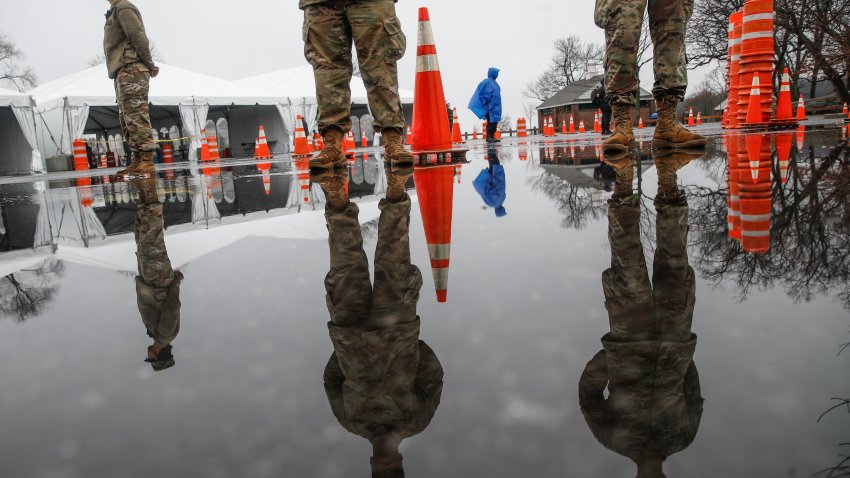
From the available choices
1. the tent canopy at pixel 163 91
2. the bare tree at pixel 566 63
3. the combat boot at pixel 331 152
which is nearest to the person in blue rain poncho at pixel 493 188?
the combat boot at pixel 331 152

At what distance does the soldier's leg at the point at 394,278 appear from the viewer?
1.15 meters

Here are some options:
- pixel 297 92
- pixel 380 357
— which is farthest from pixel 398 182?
pixel 297 92

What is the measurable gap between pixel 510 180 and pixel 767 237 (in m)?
2.37

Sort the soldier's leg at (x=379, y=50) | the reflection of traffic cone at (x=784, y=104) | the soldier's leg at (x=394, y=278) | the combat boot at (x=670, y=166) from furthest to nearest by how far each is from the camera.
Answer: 1. the reflection of traffic cone at (x=784, y=104)
2. the soldier's leg at (x=379, y=50)
3. the combat boot at (x=670, y=166)
4. the soldier's leg at (x=394, y=278)

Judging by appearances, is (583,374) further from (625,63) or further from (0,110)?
(0,110)

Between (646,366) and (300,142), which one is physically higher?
(300,142)

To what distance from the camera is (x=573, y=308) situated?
115 cm

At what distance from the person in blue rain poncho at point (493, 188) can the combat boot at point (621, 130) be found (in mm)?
931

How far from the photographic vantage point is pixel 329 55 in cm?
443

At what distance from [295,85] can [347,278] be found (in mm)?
23751

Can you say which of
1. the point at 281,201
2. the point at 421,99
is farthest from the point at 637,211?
the point at 421,99

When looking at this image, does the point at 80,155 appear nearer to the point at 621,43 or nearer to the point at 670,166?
Answer: the point at 621,43

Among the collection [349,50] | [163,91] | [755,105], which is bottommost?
[755,105]

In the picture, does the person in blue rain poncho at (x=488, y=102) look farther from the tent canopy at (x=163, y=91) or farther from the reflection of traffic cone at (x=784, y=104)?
the tent canopy at (x=163, y=91)
